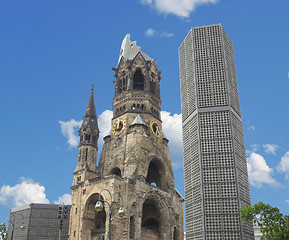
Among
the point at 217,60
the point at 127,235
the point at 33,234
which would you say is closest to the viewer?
the point at 127,235

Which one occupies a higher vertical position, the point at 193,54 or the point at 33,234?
the point at 193,54

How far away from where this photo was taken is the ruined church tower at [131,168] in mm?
59750

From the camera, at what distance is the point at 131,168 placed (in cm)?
6356

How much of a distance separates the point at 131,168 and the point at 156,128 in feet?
40.9

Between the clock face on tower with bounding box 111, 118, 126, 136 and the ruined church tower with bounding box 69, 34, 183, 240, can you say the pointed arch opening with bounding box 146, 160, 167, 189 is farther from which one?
the clock face on tower with bounding box 111, 118, 126, 136

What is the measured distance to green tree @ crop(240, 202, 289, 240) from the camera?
3312 cm

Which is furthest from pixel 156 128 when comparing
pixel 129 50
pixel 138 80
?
pixel 129 50

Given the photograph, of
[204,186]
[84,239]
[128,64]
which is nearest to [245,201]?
[204,186]

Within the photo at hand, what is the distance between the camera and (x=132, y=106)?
72.8 m

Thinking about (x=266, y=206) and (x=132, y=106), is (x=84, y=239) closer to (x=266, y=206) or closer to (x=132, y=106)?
(x=132, y=106)

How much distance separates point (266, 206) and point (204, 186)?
16905mm

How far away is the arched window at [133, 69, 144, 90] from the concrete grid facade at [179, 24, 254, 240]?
1468cm

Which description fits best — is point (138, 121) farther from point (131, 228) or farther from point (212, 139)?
point (131, 228)

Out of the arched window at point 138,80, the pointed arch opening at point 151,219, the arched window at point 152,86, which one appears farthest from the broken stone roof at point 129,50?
the pointed arch opening at point 151,219
